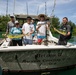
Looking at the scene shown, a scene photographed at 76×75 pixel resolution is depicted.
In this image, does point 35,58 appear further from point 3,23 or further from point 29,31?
point 3,23

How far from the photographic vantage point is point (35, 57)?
861 cm

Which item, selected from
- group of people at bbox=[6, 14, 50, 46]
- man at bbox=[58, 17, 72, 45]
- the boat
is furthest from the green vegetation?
the boat

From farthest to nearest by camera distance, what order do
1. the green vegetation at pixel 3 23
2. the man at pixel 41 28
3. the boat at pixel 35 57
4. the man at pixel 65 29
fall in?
the green vegetation at pixel 3 23 → the man at pixel 41 28 → the man at pixel 65 29 → the boat at pixel 35 57

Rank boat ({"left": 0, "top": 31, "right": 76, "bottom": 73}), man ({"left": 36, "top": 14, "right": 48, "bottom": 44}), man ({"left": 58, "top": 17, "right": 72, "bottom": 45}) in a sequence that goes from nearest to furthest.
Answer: boat ({"left": 0, "top": 31, "right": 76, "bottom": 73})
man ({"left": 58, "top": 17, "right": 72, "bottom": 45})
man ({"left": 36, "top": 14, "right": 48, "bottom": 44})

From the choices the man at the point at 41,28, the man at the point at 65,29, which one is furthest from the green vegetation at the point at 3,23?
the man at the point at 65,29

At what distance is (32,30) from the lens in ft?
31.3

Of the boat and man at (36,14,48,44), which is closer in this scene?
the boat

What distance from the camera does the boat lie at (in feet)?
27.6

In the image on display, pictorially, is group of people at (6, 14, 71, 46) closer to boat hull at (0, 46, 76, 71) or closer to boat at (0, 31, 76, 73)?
boat at (0, 31, 76, 73)

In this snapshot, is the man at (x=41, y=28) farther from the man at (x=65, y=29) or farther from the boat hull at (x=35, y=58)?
the boat hull at (x=35, y=58)

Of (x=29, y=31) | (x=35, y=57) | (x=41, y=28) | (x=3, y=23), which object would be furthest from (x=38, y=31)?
(x=3, y=23)

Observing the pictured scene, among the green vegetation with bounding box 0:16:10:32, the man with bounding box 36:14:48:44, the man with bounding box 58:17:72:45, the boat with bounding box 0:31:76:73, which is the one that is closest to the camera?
the boat with bounding box 0:31:76:73

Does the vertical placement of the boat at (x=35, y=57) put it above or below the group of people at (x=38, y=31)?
below

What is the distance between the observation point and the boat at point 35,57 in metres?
8.40
